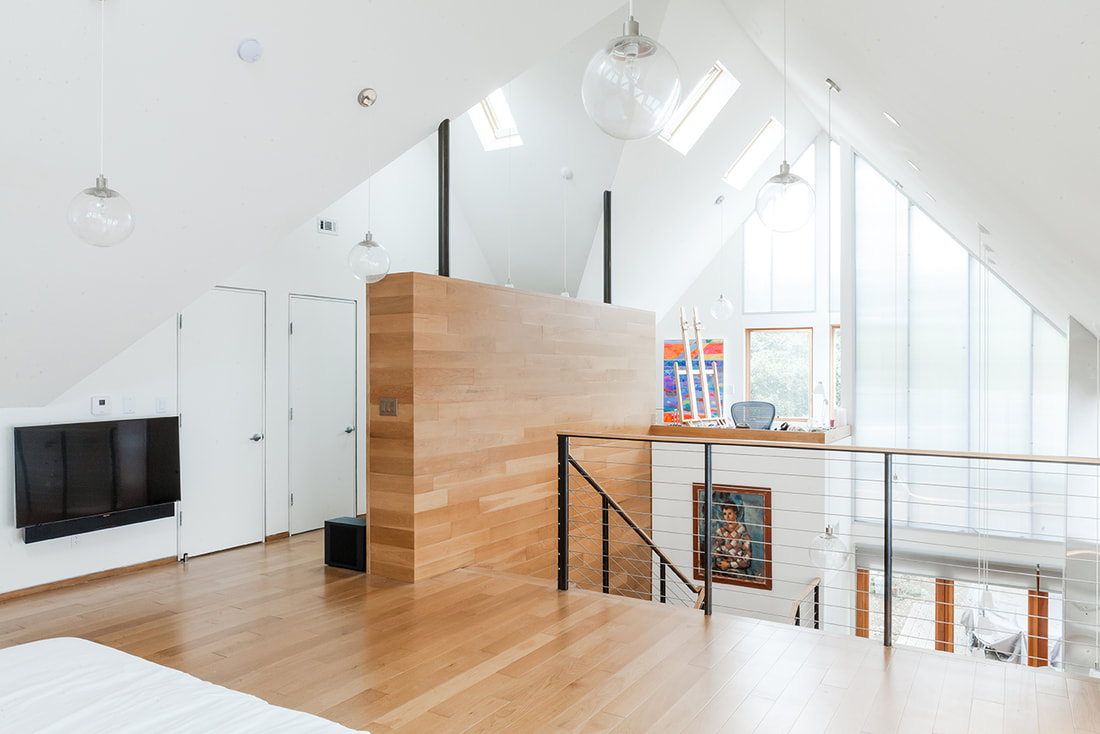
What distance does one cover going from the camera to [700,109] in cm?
700

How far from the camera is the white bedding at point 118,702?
5.31ft

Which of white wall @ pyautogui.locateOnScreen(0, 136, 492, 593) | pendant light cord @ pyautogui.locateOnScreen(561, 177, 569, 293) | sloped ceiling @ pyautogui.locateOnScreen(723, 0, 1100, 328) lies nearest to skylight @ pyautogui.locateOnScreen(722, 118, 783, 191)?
pendant light cord @ pyautogui.locateOnScreen(561, 177, 569, 293)

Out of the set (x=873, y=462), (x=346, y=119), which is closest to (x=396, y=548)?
(x=346, y=119)

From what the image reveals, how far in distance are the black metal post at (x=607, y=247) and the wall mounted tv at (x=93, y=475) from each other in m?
3.94

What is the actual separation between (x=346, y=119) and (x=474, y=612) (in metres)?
2.85

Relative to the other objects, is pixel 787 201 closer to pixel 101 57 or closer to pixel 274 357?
pixel 101 57

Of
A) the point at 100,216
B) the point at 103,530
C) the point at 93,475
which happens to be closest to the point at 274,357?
the point at 93,475

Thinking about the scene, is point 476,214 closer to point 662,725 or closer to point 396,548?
point 396,548

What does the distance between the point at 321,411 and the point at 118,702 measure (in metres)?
4.95

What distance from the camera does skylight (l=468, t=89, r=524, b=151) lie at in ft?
21.0

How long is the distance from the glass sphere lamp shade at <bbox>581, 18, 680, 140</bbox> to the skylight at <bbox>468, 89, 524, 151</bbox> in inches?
190

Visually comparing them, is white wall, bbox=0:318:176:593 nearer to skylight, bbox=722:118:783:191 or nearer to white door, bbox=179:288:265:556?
white door, bbox=179:288:265:556

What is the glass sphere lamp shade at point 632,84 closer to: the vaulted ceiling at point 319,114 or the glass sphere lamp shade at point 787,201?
the vaulted ceiling at point 319,114

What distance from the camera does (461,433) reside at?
505cm
